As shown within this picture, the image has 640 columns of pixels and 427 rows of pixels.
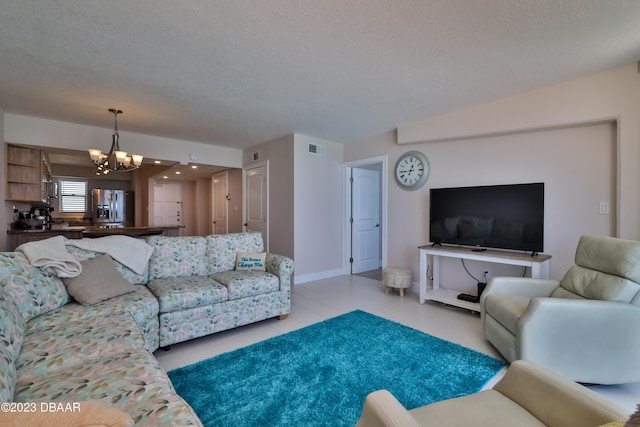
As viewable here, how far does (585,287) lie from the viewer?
88.7 inches

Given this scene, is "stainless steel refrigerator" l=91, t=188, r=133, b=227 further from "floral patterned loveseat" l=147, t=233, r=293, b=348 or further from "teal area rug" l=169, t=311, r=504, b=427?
"teal area rug" l=169, t=311, r=504, b=427

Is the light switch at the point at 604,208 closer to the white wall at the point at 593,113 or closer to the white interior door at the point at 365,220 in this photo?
the white wall at the point at 593,113

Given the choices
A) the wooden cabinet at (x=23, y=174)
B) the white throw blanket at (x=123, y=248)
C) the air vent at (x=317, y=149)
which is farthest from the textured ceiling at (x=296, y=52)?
the white throw blanket at (x=123, y=248)

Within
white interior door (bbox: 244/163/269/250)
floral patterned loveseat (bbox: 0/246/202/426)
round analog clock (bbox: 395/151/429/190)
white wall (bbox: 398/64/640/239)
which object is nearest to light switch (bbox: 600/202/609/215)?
white wall (bbox: 398/64/640/239)

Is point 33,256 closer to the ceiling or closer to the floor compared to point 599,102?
closer to the floor

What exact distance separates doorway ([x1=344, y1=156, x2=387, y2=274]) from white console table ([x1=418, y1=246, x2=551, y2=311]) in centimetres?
129

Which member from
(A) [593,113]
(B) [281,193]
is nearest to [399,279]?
(B) [281,193]

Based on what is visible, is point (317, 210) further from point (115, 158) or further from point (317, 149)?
point (115, 158)

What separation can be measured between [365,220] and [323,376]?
3.90 m

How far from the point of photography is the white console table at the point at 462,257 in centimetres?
290

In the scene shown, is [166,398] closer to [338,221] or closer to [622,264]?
[622,264]

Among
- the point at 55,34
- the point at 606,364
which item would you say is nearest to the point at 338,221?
the point at 606,364

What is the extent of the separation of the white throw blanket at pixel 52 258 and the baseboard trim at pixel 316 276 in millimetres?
2977

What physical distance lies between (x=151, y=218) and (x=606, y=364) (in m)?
8.68
